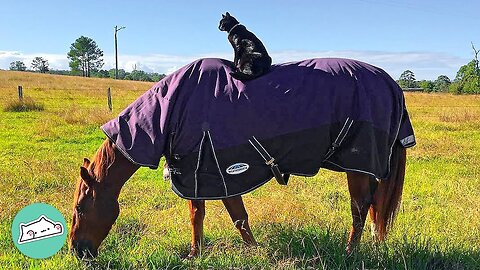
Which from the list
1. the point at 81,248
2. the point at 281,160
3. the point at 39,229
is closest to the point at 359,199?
the point at 281,160

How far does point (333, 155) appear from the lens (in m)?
3.45

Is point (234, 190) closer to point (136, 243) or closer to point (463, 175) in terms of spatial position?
point (136, 243)

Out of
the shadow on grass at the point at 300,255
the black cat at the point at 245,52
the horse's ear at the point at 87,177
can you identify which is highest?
the black cat at the point at 245,52

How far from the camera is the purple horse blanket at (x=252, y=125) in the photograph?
3070 mm

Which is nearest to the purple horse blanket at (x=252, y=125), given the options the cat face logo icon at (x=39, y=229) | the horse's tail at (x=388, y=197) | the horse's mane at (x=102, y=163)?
the horse's mane at (x=102, y=163)

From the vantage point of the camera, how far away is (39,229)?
9.35ft

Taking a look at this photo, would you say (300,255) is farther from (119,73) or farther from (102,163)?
(119,73)

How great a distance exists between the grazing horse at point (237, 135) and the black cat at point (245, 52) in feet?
0.23

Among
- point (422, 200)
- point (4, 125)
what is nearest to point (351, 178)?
point (422, 200)

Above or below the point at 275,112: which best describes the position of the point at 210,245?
below

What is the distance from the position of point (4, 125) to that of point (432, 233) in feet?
34.7

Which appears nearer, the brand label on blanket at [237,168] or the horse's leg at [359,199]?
the brand label on blanket at [237,168]

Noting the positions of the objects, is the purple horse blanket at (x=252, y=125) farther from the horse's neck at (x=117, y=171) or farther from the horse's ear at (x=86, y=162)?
the horse's ear at (x=86, y=162)

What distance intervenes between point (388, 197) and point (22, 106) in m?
13.5
